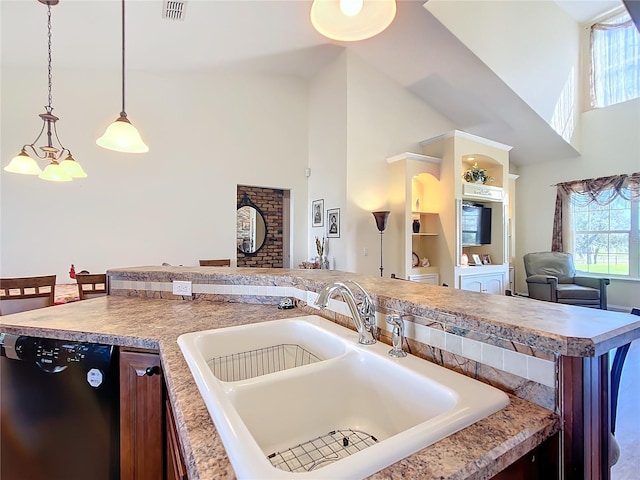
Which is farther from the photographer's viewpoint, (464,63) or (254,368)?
(464,63)

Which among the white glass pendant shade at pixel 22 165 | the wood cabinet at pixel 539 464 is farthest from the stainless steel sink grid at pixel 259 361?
the white glass pendant shade at pixel 22 165

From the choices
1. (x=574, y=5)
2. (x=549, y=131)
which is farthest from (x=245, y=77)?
(x=574, y=5)

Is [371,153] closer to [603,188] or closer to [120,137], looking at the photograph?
[120,137]

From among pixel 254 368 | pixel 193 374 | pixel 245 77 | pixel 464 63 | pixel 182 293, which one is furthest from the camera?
pixel 245 77

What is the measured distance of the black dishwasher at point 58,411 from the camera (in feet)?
4.12

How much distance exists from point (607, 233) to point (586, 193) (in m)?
0.73

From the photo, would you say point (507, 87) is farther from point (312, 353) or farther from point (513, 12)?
point (312, 353)

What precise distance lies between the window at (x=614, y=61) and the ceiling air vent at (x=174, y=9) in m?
6.58

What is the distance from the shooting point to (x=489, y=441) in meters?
0.62

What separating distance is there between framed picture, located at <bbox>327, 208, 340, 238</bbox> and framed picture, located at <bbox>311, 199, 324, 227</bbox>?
210 millimetres

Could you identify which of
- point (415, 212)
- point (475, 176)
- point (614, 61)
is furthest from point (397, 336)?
point (614, 61)

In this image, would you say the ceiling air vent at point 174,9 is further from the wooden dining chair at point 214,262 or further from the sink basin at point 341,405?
the sink basin at point 341,405

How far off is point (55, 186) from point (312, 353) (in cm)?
429

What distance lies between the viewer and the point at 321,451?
882 mm
